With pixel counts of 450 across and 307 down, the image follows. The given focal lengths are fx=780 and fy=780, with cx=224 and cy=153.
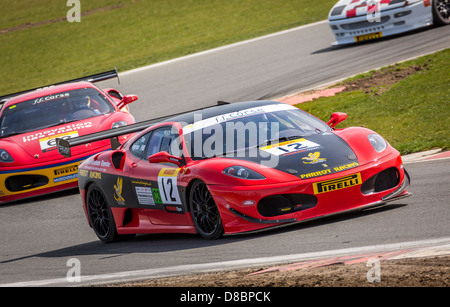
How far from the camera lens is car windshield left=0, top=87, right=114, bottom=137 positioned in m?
12.5

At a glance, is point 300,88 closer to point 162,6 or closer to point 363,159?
point 363,159

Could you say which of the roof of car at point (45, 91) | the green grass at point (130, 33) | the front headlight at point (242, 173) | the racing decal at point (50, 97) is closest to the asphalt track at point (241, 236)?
the front headlight at point (242, 173)

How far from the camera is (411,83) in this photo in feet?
45.0

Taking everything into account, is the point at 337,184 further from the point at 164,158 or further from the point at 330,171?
the point at 164,158

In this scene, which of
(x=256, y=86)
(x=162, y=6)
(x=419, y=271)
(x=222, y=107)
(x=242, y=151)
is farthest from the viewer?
(x=162, y=6)

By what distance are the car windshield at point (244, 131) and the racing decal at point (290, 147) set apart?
10 centimetres

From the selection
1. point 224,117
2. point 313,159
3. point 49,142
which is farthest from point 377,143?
point 49,142

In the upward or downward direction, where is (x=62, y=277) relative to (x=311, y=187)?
downward

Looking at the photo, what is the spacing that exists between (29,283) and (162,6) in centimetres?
3023

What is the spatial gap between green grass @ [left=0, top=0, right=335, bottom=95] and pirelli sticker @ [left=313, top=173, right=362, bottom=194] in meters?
16.7

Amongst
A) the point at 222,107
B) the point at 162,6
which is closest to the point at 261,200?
the point at 222,107

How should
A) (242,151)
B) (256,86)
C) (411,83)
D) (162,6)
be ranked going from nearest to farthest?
(242,151) < (411,83) < (256,86) < (162,6)

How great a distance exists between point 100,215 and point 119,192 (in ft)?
1.84

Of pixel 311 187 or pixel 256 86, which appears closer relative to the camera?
pixel 311 187
